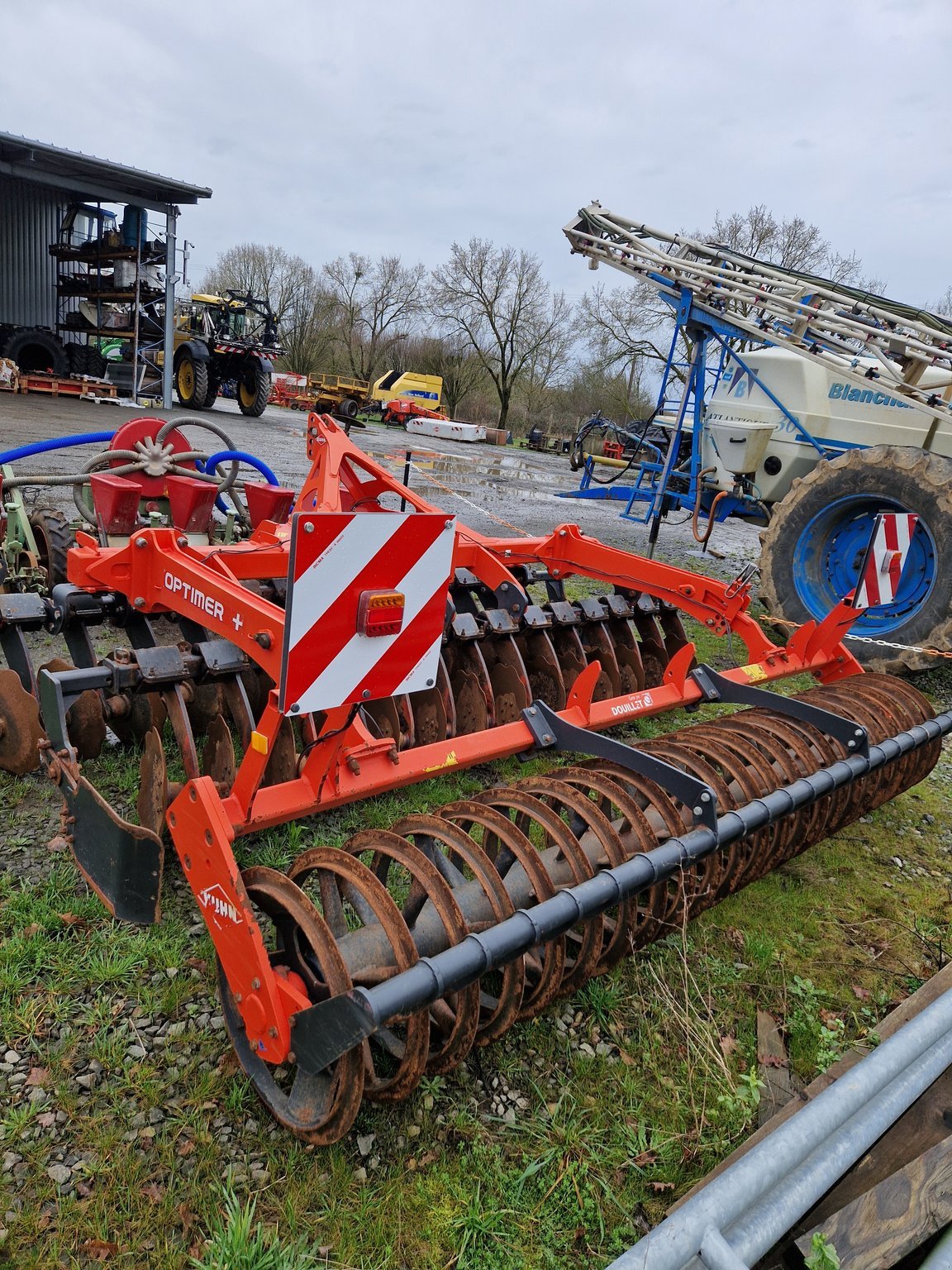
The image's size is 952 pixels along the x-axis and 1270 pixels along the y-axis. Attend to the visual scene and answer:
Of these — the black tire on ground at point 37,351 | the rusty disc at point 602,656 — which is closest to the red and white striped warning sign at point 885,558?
the rusty disc at point 602,656

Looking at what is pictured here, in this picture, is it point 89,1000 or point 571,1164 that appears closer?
point 571,1164

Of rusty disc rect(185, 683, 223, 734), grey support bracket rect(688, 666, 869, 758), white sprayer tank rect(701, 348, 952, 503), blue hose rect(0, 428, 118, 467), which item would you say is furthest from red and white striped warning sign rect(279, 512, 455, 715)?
white sprayer tank rect(701, 348, 952, 503)

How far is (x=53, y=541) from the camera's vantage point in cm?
466

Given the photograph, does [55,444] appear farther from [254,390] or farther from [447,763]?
[254,390]

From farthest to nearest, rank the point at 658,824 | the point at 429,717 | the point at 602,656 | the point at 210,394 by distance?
the point at 210,394 → the point at 602,656 → the point at 429,717 → the point at 658,824

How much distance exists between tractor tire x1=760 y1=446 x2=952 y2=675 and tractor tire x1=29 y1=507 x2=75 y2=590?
471 centimetres

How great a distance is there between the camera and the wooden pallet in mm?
17656

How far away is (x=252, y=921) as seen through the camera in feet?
5.96

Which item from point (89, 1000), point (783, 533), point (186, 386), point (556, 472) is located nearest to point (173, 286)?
point (186, 386)

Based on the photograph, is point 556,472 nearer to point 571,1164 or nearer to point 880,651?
point 880,651

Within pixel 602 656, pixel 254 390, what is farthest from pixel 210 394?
pixel 602 656

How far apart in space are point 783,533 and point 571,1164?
4.94m

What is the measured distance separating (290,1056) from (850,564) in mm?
5453

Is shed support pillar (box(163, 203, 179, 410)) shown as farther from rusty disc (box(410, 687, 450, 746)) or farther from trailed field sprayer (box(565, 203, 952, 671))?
rusty disc (box(410, 687, 450, 746))
